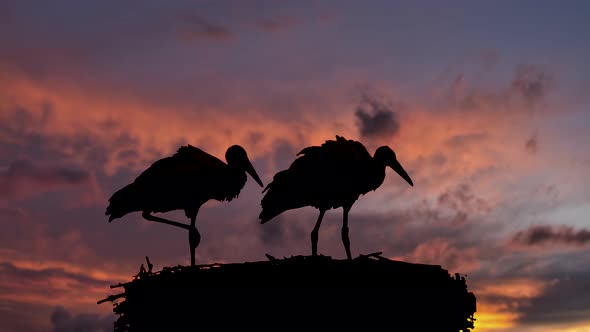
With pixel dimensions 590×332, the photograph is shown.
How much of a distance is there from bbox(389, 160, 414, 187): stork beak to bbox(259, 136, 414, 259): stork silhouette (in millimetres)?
486

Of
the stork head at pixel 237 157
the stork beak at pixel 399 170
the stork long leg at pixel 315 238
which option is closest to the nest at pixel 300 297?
the stork long leg at pixel 315 238

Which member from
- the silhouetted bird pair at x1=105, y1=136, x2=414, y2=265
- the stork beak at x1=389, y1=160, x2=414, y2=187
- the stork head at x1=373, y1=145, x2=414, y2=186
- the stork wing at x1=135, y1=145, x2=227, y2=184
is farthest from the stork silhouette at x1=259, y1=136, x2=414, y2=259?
the stork wing at x1=135, y1=145, x2=227, y2=184

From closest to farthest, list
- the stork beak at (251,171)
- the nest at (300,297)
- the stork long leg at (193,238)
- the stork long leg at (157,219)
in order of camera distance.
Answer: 1. the nest at (300,297)
2. the stork long leg at (193,238)
3. the stork long leg at (157,219)
4. the stork beak at (251,171)

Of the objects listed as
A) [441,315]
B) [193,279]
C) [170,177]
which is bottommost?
[441,315]

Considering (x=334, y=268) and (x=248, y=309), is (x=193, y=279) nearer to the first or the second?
(x=248, y=309)

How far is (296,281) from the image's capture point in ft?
27.3

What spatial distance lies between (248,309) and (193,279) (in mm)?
760

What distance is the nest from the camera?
8258 millimetres

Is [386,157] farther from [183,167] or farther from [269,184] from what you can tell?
[183,167]

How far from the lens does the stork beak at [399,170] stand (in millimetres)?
12547

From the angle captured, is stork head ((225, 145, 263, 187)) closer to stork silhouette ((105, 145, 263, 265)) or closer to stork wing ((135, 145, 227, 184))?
stork silhouette ((105, 145, 263, 265))

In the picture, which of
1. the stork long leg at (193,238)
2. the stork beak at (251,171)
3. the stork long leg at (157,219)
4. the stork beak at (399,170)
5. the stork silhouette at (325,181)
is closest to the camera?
the stork silhouette at (325,181)

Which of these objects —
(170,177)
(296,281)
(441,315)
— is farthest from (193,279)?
(170,177)

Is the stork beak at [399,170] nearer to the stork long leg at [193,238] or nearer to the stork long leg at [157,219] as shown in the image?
the stork long leg at [193,238]
